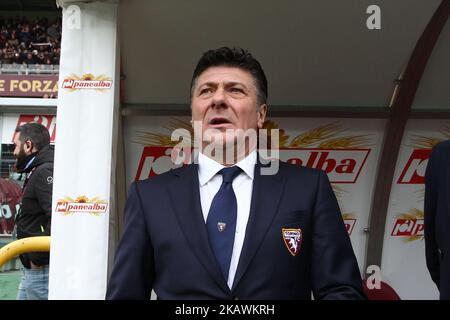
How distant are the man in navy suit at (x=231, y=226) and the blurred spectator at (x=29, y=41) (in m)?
15.2

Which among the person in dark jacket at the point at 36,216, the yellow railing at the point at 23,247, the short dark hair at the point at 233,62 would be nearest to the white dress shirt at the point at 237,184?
the short dark hair at the point at 233,62

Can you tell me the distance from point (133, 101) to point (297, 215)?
2.55m

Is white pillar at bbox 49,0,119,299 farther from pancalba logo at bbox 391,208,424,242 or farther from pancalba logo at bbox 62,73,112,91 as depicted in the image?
pancalba logo at bbox 391,208,424,242

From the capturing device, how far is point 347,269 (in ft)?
5.93

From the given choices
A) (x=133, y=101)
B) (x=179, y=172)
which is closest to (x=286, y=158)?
(x=133, y=101)

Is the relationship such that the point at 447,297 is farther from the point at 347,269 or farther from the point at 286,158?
the point at 286,158

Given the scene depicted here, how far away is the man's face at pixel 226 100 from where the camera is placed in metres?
1.97

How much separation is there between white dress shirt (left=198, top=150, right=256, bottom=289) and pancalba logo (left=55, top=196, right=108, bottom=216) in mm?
1051

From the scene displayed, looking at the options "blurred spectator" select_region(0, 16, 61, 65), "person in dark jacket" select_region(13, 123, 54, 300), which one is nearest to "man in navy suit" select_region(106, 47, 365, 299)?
"person in dark jacket" select_region(13, 123, 54, 300)

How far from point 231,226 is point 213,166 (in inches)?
10.2

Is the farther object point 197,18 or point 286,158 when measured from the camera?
point 286,158

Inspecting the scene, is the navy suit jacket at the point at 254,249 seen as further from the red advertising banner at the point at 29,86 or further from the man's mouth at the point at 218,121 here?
the red advertising banner at the point at 29,86

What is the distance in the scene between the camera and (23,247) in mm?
3305

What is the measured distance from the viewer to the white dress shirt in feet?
6.23
